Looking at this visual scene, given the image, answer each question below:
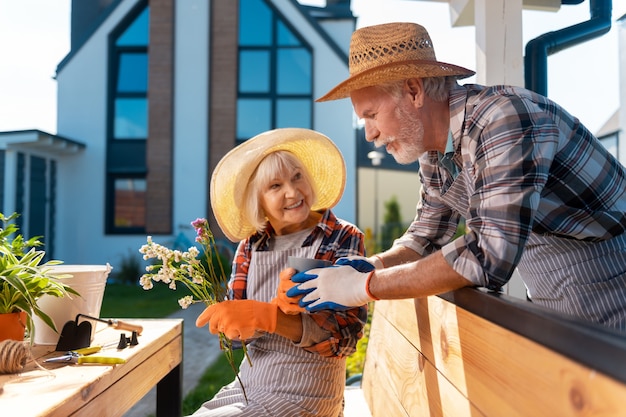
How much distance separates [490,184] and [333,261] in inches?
32.3

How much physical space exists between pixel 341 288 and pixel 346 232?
0.56 metres

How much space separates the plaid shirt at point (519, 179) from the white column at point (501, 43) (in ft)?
3.58

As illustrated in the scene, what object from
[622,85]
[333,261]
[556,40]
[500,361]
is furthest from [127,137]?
[500,361]

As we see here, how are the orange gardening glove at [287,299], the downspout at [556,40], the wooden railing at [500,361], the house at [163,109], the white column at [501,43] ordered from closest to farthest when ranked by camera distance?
the wooden railing at [500,361]
the orange gardening glove at [287,299]
the white column at [501,43]
the downspout at [556,40]
the house at [163,109]

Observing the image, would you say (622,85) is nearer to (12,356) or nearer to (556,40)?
(556,40)

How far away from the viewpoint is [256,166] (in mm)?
2115

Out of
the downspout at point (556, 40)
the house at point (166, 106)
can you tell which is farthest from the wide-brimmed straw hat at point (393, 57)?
the house at point (166, 106)

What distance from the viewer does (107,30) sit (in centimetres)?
1298

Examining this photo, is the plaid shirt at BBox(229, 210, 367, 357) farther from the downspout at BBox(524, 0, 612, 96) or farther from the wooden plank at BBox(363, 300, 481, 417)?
the downspout at BBox(524, 0, 612, 96)

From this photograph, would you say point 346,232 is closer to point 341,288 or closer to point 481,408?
point 341,288

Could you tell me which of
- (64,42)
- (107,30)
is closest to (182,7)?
(107,30)

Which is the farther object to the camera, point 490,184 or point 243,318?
point 243,318

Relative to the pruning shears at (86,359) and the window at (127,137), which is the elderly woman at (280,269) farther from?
the window at (127,137)

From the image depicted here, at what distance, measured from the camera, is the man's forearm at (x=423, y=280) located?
1.24 metres
